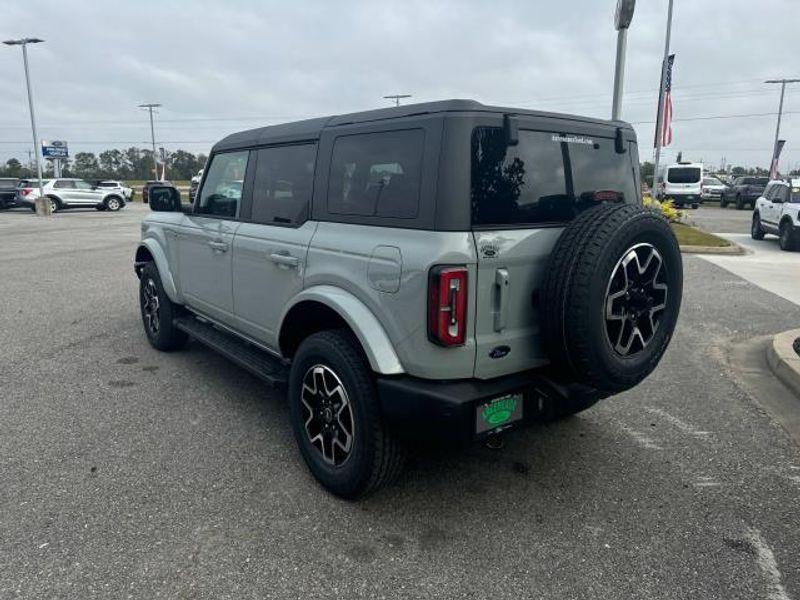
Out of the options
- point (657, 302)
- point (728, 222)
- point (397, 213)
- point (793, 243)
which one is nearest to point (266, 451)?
point (397, 213)

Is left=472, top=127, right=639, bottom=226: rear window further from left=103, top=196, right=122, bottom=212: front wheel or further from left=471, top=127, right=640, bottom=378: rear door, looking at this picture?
left=103, top=196, right=122, bottom=212: front wheel

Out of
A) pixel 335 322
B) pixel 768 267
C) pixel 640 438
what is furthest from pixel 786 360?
pixel 768 267

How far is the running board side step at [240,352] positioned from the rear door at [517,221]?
57.7 inches

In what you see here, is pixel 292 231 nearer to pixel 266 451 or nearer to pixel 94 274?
pixel 266 451

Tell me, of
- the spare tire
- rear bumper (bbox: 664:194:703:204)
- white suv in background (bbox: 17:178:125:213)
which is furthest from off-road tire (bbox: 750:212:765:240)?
white suv in background (bbox: 17:178:125:213)

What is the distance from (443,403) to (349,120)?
1.61m

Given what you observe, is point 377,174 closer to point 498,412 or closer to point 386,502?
point 498,412

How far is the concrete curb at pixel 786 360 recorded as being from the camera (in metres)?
4.53

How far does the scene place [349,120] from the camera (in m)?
3.13

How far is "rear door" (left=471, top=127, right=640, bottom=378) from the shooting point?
8.47 ft

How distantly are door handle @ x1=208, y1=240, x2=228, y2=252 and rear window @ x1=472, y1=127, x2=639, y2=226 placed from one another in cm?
214

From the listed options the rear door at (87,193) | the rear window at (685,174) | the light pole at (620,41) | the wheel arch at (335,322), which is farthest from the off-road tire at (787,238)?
the rear door at (87,193)

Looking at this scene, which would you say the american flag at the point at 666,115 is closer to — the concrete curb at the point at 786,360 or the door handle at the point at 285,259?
the concrete curb at the point at 786,360

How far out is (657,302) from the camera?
2955mm
